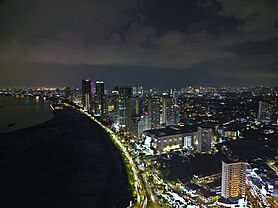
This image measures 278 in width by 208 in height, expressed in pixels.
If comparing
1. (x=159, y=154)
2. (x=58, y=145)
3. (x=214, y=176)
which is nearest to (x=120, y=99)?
(x=58, y=145)

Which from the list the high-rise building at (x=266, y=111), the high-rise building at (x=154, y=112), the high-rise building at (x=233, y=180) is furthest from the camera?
the high-rise building at (x=266, y=111)

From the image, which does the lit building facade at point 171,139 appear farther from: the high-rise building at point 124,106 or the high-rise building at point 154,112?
the high-rise building at point 124,106

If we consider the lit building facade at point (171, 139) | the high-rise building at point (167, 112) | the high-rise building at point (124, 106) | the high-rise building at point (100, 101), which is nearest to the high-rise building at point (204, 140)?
the lit building facade at point (171, 139)

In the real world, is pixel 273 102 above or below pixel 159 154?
above

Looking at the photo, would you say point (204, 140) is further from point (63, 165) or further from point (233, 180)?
point (63, 165)

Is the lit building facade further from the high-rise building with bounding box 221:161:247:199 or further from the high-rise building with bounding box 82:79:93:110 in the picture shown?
the high-rise building with bounding box 82:79:93:110

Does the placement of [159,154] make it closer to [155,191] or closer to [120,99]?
[155,191]

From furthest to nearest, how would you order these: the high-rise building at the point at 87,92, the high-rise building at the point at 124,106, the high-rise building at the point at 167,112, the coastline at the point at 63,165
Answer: the high-rise building at the point at 87,92 < the high-rise building at the point at 167,112 < the high-rise building at the point at 124,106 < the coastline at the point at 63,165
